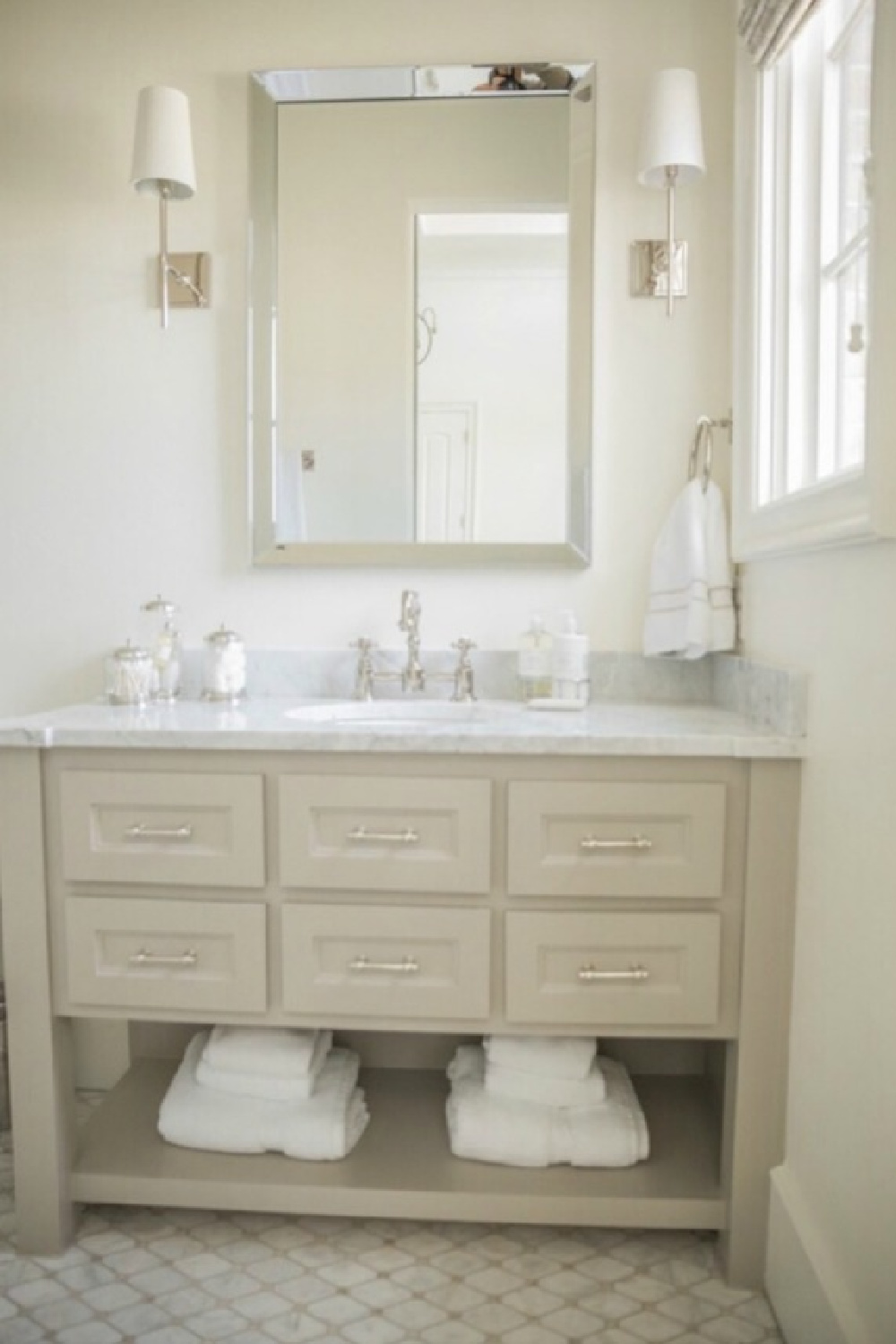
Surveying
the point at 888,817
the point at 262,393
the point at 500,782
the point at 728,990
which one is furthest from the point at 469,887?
the point at 262,393

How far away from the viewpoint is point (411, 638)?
191 cm

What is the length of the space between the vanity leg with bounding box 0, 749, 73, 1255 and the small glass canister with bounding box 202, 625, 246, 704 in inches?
17.7

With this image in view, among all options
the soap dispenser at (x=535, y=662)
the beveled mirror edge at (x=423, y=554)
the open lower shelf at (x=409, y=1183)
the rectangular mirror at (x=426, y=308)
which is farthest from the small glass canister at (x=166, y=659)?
the open lower shelf at (x=409, y=1183)

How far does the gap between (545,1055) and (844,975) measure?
0.57 meters

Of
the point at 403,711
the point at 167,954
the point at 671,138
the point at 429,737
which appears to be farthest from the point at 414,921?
the point at 671,138

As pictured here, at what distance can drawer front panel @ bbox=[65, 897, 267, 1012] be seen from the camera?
4.86 feet

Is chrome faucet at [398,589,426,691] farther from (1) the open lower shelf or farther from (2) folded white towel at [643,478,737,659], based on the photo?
(1) the open lower shelf

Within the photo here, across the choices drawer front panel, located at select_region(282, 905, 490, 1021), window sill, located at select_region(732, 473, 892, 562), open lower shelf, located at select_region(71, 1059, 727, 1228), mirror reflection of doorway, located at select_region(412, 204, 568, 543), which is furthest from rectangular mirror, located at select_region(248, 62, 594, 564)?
open lower shelf, located at select_region(71, 1059, 727, 1228)

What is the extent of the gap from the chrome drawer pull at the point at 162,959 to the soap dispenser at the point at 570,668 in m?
0.78

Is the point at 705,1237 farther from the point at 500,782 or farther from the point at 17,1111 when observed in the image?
the point at 17,1111

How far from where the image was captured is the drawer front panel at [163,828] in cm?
146

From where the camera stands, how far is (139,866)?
149 cm

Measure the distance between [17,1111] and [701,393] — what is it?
1752mm

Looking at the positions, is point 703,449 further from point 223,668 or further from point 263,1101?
point 263,1101
